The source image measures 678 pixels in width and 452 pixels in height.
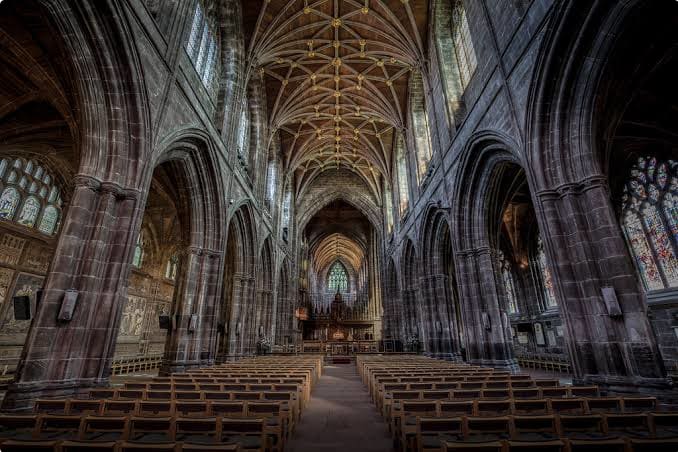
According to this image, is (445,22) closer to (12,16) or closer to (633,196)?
(633,196)

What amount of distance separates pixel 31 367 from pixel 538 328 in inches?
909

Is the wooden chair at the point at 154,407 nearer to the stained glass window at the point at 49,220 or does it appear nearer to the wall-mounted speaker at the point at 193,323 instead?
the wall-mounted speaker at the point at 193,323

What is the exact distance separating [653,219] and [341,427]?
1523 cm

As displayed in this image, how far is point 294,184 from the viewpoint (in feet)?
98.4

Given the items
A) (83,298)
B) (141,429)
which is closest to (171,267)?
(83,298)

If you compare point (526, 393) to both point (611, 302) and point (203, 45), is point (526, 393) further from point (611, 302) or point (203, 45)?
point (203, 45)

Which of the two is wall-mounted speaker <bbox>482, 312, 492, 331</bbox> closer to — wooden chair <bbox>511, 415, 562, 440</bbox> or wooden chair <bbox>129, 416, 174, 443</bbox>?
wooden chair <bbox>511, 415, 562, 440</bbox>

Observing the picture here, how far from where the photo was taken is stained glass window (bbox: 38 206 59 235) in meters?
13.7

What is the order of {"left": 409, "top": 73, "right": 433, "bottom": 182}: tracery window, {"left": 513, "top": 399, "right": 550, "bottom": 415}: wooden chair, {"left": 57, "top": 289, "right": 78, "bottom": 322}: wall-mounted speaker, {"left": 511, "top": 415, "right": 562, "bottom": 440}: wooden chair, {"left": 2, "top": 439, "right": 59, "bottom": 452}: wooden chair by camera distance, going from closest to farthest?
{"left": 2, "top": 439, "right": 59, "bottom": 452}: wooden chair
{"left": 511, "top": 415, "right": 562, "bottom": 440}: wooden chair
{"left": 513, "top": 399, "right": 550, "bottom": 415}: wooden chair
{"left": 57, "top": 289, "right": 78, "bottom": 322}: wall-mounted speaker
{"left": 409, "top": 73, "right": 433, "bottom": 182}: tracery window

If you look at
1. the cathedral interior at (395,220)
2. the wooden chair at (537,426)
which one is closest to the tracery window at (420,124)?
the cathedral interior at (395,220)

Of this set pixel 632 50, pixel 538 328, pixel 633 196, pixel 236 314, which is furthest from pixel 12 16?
pixel 538 328

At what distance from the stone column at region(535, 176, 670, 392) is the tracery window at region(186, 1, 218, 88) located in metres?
12.7

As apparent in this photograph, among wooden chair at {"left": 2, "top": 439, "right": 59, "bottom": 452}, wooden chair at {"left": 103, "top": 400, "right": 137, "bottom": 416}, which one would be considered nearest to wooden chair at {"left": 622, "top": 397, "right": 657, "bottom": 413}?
wooden chair at {"left": 2, "top": 439, "right": 59, "bottom": 452}

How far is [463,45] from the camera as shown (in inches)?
526
